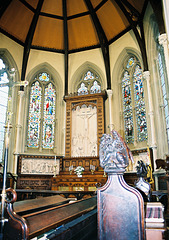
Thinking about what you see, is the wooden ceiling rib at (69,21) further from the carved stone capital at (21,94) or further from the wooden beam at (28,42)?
the carved stone capital at (21,94)

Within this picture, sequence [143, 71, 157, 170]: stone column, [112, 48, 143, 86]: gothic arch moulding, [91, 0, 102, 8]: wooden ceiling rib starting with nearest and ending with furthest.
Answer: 1. [143, 71, 157, 170]: stone column
2. [91, 0, 102, 8]: wooden ceiling rib
3. [112, 48, 143, 86]: gothic arch moulding

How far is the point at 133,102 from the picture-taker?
11.1 meters

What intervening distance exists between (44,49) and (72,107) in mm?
4232

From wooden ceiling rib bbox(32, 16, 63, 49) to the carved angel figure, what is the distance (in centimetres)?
1179

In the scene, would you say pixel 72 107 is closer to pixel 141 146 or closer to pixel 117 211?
pixel 141 146

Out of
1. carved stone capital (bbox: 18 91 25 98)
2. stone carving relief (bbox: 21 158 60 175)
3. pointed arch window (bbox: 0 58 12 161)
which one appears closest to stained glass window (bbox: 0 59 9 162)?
pointed arch window (bbox: 0 58 12 161)

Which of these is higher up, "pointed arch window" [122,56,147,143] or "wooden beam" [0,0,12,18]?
"wooden beam" [0,0,12,18]

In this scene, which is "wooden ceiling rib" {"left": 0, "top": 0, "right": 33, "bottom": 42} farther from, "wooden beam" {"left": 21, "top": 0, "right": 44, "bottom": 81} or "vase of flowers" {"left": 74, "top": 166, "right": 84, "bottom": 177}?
"vase of flowers" {"left": 74, "top": 166, "right": 84, "bottom": 177}

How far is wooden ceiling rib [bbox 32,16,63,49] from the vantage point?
12.3 meters

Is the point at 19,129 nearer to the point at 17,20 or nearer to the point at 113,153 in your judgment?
the point at 17,20

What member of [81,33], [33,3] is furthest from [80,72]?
[33,3]

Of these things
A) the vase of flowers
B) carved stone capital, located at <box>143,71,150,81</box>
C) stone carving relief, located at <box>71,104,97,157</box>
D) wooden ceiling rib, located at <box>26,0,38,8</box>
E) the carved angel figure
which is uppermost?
wooden ceiling rib, located at <box>26,0,38,8</box>

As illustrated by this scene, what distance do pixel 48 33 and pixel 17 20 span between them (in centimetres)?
188

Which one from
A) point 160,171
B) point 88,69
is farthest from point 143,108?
point 88,69
